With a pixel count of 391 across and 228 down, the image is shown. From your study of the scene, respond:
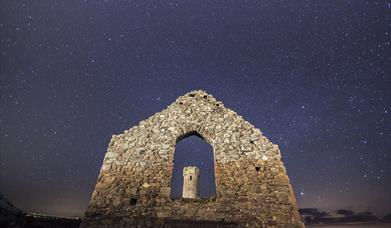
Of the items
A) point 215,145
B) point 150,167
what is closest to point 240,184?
point 215,145

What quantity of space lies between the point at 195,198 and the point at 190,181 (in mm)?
12802

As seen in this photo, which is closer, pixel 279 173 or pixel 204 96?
pixel 279 173

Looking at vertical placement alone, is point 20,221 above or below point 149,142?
below

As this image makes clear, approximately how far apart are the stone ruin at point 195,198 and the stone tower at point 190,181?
1154 cm

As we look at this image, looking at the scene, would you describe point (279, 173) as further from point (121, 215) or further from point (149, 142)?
point (121, 215)

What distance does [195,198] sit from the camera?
6930 mm

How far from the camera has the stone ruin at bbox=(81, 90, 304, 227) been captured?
6539 millimetres

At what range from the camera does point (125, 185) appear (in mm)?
7234

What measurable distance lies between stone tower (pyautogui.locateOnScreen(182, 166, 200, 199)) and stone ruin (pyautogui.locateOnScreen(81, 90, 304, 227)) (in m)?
11.5

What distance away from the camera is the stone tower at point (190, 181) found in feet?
61.8

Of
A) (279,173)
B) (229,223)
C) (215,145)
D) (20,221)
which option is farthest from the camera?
(215,145)

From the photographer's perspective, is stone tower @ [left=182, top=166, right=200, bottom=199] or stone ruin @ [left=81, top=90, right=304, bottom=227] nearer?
stone ruin @ [left=81, top=90, right=304, bottom=227]

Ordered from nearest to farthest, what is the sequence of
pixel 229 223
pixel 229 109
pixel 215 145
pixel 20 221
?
pixel 20 221 → pixel 229 223 → pixel 215 145 → pixel 229 109

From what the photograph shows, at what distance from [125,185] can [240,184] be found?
3564mm
